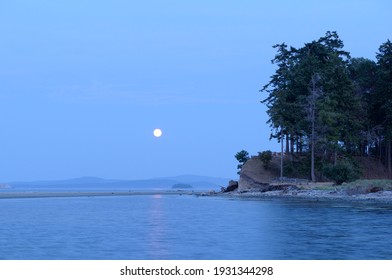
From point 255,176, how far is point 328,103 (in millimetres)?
16772

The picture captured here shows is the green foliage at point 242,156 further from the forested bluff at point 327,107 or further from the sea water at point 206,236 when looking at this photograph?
the sea water at point 206,236

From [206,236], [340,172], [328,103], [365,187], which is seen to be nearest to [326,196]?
[365,187]

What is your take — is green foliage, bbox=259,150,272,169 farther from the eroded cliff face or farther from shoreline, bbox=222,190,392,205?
shoreline, bbox=222,190,392,205

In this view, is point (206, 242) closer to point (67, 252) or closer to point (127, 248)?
point (127, 248)

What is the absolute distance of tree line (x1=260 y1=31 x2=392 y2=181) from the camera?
303 ft

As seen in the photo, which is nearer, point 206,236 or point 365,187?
point 206,236

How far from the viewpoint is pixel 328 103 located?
92.2 meters

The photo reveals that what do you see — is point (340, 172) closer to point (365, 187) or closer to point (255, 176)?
point (365, 187)

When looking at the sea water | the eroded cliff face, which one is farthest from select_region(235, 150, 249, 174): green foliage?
the sea water

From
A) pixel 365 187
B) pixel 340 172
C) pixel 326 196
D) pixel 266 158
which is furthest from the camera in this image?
pixel 266 158

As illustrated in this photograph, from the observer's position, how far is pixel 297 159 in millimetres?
99250

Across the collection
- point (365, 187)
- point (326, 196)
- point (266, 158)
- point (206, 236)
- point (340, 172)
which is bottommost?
point (206, 236)
